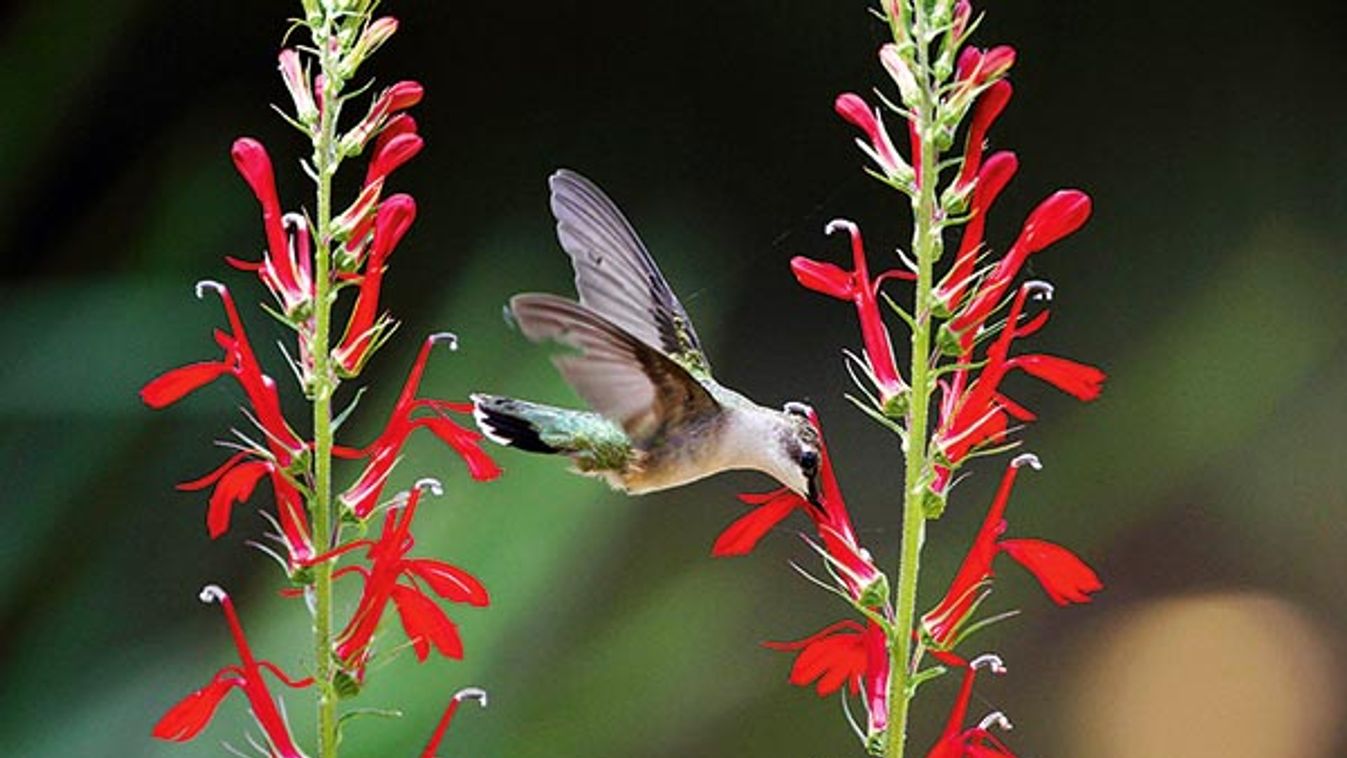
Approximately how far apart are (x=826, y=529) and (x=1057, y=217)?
6.2 inches

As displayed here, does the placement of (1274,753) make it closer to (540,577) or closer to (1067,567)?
(540,577)

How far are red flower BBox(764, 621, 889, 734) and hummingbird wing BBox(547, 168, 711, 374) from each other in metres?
0.14

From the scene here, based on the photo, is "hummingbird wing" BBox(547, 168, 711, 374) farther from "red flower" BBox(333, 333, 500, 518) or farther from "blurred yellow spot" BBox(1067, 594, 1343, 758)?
"blurred yellow spot" BBox(1067, 594, 1343, 758)

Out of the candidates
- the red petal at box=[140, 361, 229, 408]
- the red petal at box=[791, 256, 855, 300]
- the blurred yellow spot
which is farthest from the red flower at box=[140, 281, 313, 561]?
the blurred yellow spot

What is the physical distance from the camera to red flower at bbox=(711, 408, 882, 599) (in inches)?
27.9

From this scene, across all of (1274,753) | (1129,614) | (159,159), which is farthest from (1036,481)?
(159,159)

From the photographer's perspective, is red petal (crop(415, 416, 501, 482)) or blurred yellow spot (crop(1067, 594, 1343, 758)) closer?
red petal (crop(415, 416, 501, 482))

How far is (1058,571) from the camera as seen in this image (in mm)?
A: 678

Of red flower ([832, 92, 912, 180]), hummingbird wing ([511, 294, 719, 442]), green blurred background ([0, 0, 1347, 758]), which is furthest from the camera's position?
green blurred background ([0, 0, 1347, 758])

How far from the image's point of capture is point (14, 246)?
1.43m

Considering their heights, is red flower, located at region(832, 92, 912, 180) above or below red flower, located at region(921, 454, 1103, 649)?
above

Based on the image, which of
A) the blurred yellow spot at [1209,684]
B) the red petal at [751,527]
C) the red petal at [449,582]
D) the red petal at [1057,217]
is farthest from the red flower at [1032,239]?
the blurred yellow spot at [1209,684]

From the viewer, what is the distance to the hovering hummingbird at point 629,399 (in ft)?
2.07

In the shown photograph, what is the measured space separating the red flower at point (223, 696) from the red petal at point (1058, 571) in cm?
29
